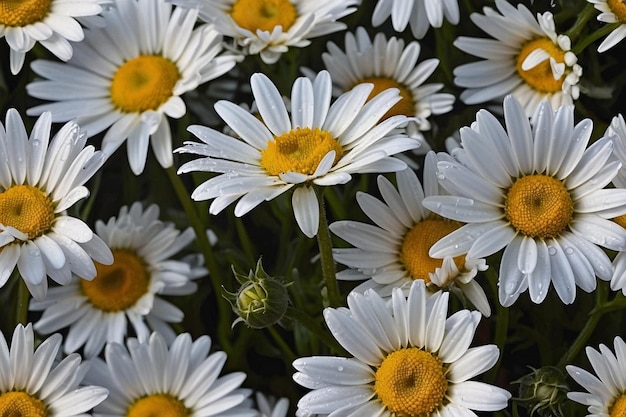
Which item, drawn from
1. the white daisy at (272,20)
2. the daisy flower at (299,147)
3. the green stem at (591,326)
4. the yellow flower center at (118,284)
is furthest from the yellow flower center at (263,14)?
the green stem at (591,326)

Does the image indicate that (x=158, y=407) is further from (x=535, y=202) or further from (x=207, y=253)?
(x=535, y=202)

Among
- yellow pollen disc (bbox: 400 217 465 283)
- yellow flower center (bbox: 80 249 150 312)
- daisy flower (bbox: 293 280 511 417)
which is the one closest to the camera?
daisy flower (bbox: 293 280 511 417)

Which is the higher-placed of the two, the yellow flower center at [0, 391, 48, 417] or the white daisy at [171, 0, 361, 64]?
the white daisy at [171, 0, 361, 64]

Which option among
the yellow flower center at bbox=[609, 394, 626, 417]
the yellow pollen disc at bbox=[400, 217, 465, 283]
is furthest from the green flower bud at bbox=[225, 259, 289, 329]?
the yellow flower center at bbox=[609, 394, 626, 417]

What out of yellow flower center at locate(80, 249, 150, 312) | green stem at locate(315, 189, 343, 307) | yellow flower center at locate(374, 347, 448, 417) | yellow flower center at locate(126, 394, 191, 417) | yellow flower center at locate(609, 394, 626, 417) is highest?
yellow flower center at locate(80, 249, 150, 312)

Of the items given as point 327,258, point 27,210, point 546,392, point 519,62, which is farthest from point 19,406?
point 519,62

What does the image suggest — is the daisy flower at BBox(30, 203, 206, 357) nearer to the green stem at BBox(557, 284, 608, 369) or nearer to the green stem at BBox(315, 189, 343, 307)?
the green stem at BBox(315, 189, 343, 307)

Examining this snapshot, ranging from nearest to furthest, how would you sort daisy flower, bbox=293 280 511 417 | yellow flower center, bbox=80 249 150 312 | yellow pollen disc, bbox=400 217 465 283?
daisy flower, bbox=293 280 511 417, yellow pollen disc, bbox=400 217 465 283, yellow flower center, bbox=80 249 150 312
